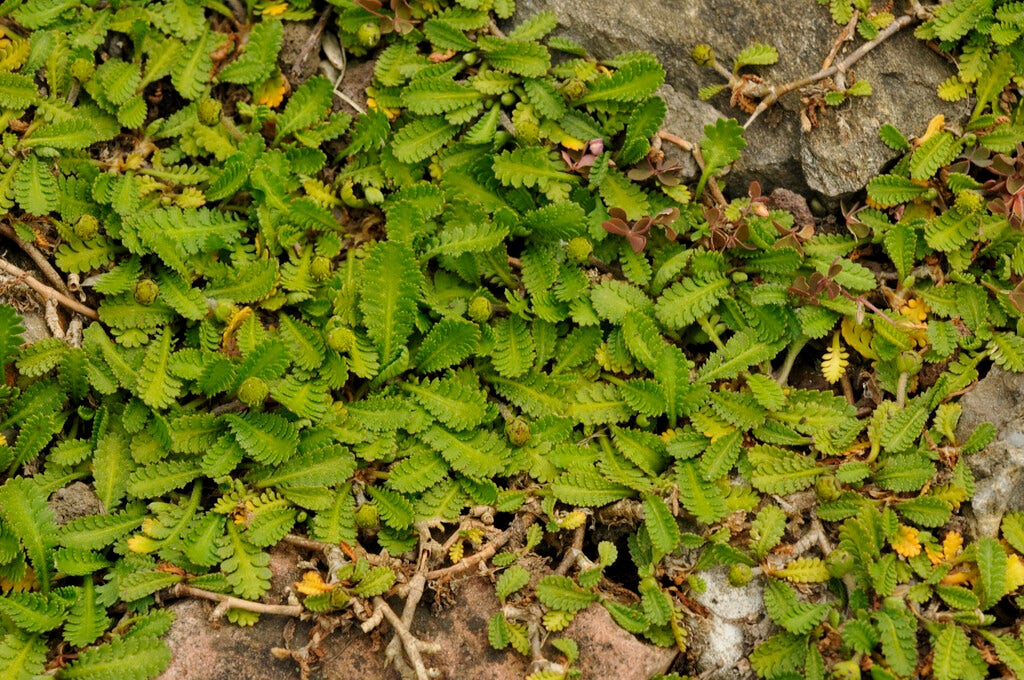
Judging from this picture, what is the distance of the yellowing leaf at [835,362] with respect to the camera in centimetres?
422

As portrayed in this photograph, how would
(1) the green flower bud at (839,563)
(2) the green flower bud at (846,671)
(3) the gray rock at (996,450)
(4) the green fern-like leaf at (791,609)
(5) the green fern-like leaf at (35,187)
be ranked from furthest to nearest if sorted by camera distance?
1. (5) the green fern-like leaf at (35,187)
2. (3) the gray rock at (996,450)
3. (1) the green flower bud at (839,563)
4. (4) the green fern-like leaf at (791,609)
5. (2) the green flower bud at (846,671)

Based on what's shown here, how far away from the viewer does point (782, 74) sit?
181 inches

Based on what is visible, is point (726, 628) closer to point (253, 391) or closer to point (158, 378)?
point (253, 391)

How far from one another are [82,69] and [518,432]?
266 centimetres

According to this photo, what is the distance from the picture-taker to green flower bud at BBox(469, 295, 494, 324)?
4.18 metres

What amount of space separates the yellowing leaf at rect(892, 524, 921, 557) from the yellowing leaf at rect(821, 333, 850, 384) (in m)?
0.73

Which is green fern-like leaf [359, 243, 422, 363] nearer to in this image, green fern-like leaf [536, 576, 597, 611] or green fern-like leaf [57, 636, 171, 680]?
green fern-like leaf [536, 576, 597, 611]

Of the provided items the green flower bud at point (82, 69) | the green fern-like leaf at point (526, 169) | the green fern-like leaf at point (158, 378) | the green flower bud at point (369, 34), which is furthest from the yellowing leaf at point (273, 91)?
the green fern-like leaf at point (158, 378)

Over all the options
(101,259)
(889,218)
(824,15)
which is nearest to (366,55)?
(101,259)

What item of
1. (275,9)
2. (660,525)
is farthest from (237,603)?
(275,9)

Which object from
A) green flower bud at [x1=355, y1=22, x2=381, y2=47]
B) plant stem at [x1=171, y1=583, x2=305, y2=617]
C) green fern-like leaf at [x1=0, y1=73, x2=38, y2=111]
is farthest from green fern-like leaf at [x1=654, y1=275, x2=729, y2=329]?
green fern-like leaf at [x1=0, y1=73, x2=38, y2=111]

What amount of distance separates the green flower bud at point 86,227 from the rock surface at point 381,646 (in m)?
1.71

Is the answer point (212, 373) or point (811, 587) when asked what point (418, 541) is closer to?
point (212, 373)

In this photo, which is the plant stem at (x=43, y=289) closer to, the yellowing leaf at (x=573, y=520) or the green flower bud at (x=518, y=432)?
the green flower bud at (x=518, y=432)
